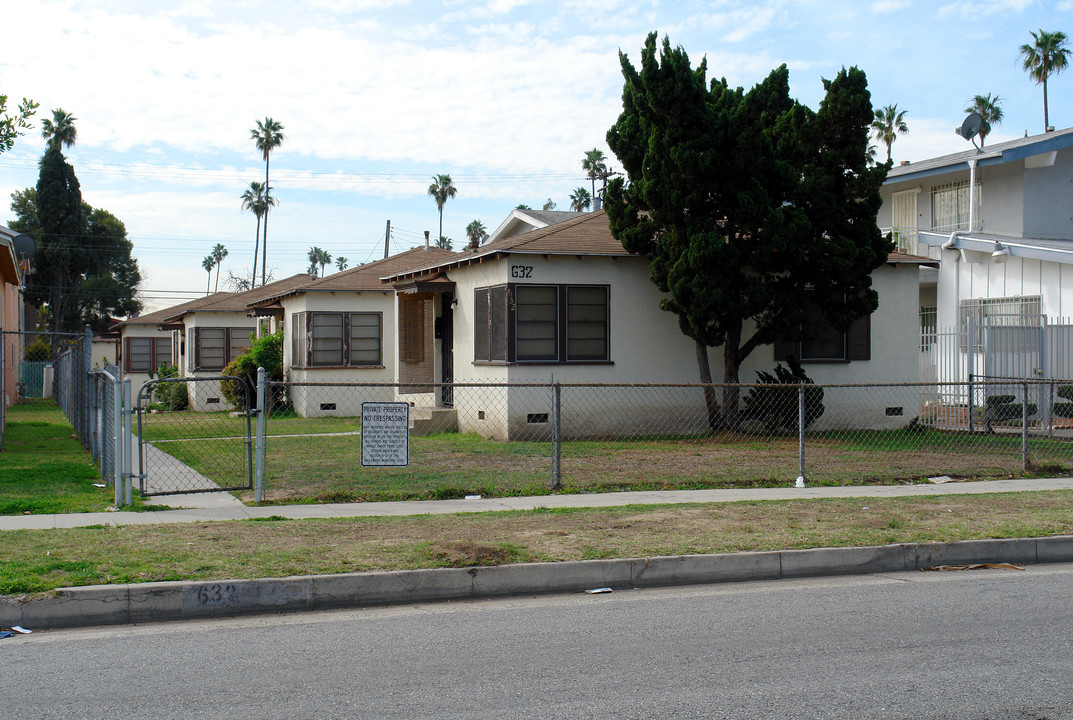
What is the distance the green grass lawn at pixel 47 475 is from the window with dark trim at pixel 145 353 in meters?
20.2

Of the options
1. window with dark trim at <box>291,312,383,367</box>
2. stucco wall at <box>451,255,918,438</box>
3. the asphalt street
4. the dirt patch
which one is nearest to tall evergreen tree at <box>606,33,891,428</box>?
stucco wall at <box>451,255,918,438</box>

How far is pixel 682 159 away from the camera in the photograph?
16.0 m

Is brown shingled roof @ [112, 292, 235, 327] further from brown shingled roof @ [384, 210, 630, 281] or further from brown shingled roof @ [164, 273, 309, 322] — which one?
brown shingled roof @ [384, 210, 630, 281]

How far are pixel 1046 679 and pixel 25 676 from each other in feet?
18.6

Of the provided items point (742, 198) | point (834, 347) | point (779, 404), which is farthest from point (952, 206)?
point (742, 198)

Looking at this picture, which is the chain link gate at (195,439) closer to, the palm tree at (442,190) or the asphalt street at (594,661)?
the asphalt street at (594,661)

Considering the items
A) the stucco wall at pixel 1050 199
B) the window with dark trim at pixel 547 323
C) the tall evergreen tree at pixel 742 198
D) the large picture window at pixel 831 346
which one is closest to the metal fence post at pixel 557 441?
the tall evergreen tree at pixel 742 198

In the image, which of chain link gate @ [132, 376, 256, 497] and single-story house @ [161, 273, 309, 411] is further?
single-story house @ [161, 273, 309, 411]

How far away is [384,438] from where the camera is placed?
11250 millimetres

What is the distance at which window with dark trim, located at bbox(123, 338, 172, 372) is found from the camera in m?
41.0

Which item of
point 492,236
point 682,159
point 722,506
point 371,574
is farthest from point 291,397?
point 371,574

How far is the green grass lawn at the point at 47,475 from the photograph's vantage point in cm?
1017

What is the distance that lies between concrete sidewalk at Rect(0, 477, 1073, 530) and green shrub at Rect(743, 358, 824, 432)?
5.16 m

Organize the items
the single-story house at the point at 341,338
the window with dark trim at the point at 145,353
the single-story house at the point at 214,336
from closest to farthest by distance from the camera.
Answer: the single-story house at the point at 341,338, the single-story house at the point at 214,336, the window with dark trim at the point at 145,353
